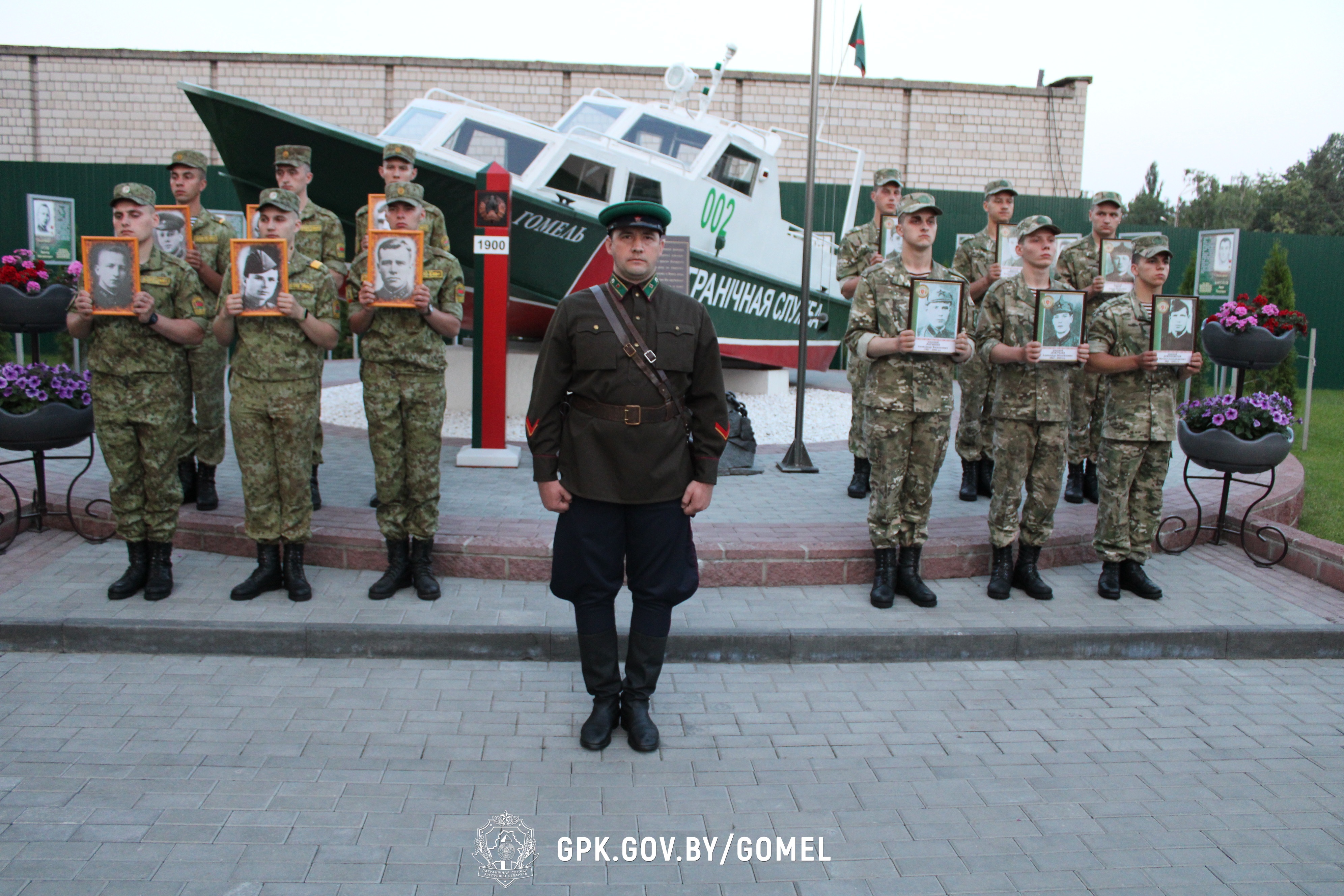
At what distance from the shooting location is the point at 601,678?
3584mm

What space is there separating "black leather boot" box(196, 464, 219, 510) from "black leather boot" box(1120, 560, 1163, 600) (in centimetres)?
542

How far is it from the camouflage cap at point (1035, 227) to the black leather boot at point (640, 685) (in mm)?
3073

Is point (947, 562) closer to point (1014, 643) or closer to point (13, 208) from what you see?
point (1014, 643)

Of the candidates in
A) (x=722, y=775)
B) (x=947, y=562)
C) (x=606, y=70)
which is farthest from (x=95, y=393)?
(x=606, y=70)

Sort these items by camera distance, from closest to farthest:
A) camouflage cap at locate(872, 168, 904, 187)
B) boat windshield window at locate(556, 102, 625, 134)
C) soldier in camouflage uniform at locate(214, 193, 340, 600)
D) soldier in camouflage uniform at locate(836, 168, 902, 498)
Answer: soldier in camouflage uniform at locate(214, 193, 340, 600), soldier in camouflage uniform at locate(836, 168, 902, 498), camouflage cap at locate(872, 168, 904, 187), boat windshield window at locate(556, 102, 625, 134)

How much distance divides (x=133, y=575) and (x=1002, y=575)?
15.0 ft

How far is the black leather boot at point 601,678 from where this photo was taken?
3561mm

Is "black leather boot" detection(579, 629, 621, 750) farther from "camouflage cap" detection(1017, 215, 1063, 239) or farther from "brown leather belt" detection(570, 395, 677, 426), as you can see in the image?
"camouflage cap" detection(1017, 215, 1063, 239)

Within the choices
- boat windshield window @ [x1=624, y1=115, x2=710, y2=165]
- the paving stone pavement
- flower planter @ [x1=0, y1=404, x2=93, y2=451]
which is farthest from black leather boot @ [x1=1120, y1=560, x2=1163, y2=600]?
boat windshield window @ [x1=624, y1=115, x2=710, y2=165]

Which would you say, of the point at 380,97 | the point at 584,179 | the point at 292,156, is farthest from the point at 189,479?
the point at 380,97

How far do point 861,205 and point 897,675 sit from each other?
57.9ft

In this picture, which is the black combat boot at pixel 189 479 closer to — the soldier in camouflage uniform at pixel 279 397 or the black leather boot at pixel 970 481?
the soldier in camouflage uniform at pixel 279 397

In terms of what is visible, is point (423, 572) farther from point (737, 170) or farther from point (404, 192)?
point (737, 170)

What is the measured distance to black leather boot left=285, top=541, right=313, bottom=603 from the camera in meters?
4.77
